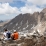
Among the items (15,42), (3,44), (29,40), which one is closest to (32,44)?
(29,40)

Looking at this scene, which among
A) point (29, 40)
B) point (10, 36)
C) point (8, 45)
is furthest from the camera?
point (10, 36)

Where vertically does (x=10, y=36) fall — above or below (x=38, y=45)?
above

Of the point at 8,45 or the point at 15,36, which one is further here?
the point at 15,36

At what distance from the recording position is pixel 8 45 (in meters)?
12.3

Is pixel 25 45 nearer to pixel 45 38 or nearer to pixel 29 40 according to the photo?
pixel 29 40

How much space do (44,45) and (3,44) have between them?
3450 mm

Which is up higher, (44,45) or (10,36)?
(10,36)

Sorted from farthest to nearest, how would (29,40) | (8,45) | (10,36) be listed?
(10,36) < (29,40) < (8,45)

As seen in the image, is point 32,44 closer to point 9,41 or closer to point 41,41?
point 41,41

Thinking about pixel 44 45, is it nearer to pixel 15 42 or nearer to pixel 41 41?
pixel 41 41

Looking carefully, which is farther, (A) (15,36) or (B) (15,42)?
(A) (15,36)

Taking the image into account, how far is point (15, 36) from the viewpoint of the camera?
48.7 ft

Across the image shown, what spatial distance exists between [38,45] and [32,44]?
1.63ft

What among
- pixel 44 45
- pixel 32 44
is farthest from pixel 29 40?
pixel 44 45
